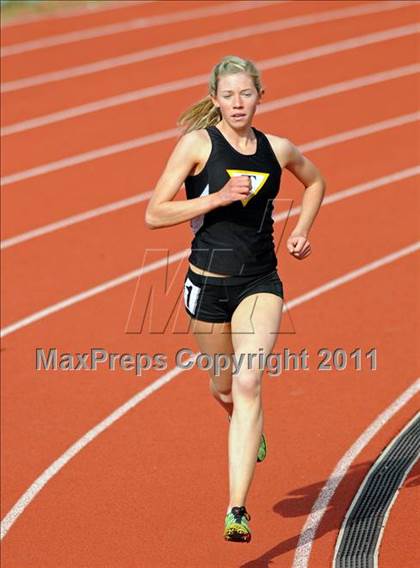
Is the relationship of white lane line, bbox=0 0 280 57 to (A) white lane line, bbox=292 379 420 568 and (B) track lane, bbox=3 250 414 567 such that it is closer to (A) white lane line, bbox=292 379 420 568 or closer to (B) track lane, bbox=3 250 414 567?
(B) track lane, bbox=3 250 414 567

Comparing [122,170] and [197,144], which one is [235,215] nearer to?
[197,144]

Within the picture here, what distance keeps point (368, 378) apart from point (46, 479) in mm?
2250

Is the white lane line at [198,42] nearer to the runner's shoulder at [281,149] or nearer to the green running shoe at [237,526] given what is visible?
the runner's shoulder at [281,149]

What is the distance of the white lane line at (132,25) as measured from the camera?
1786 centimetres

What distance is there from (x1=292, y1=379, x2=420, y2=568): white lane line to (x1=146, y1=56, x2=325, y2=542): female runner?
36.4 inches

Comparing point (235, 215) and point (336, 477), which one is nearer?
point (235, 215)

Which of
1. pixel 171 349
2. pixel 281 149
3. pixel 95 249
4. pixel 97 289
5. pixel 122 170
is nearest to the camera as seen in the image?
pixel 281 149

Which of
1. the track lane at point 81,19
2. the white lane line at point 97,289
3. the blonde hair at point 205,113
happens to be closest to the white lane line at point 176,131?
the white lane line at point 97,289

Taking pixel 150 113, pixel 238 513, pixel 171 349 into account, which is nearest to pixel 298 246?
pixel 238 513

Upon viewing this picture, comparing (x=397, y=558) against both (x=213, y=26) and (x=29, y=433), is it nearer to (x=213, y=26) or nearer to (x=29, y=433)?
(x=29, y=433)

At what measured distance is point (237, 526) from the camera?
492 cm

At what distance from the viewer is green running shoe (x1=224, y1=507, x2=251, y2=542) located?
492cm

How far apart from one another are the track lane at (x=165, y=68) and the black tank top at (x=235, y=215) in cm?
1024

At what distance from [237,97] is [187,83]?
11.1m
